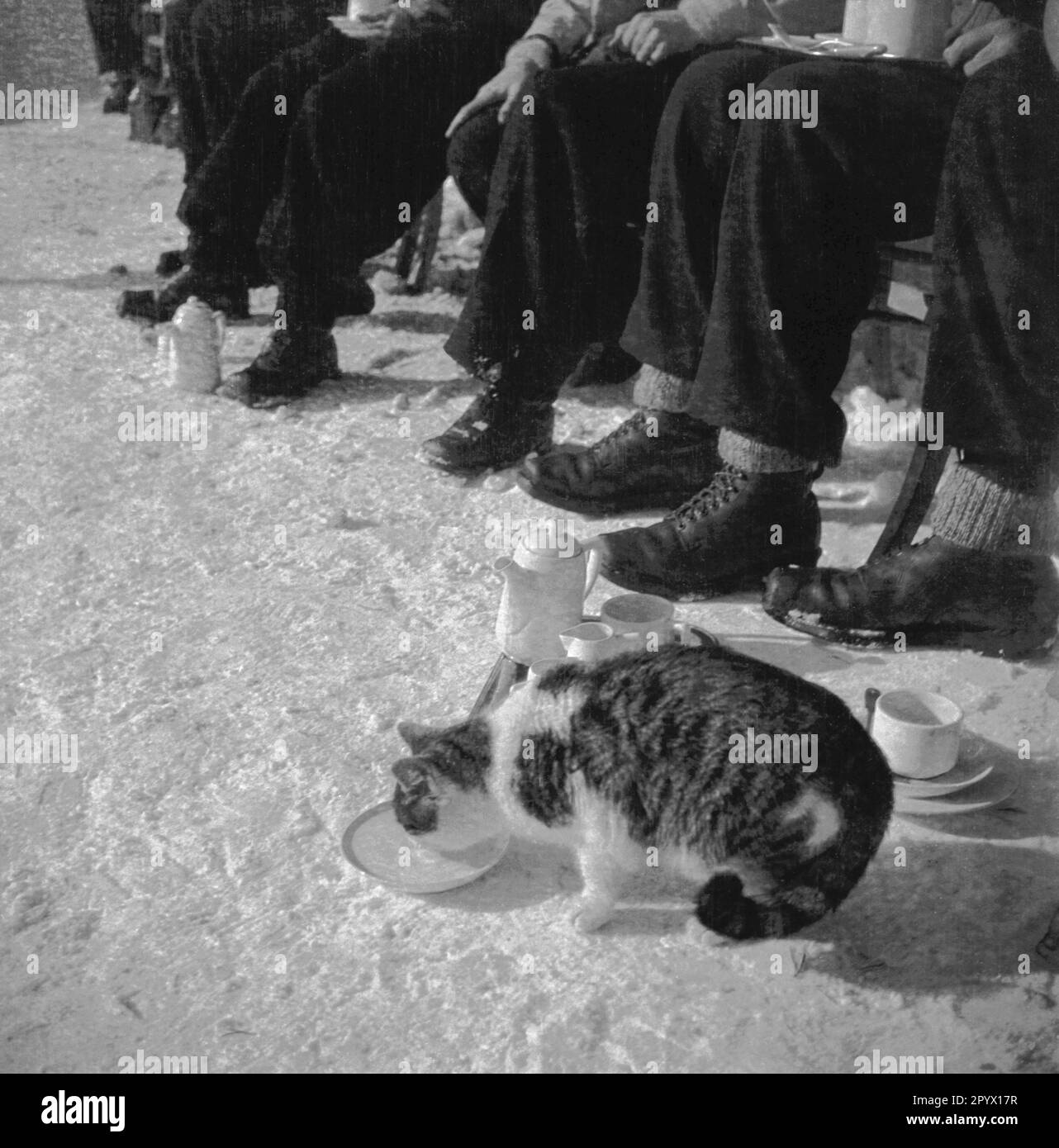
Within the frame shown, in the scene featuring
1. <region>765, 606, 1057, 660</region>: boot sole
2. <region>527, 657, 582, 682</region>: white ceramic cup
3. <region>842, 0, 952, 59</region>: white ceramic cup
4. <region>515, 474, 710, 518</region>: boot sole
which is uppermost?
<region>842, 0, 952, 59</region>: white ceramic cup

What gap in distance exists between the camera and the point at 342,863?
84.6 inches

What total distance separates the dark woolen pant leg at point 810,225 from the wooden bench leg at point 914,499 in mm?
258

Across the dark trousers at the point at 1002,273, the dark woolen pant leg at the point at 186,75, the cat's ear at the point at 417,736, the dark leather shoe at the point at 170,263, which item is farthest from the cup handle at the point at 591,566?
the dark leather shoe at the point at 170,263

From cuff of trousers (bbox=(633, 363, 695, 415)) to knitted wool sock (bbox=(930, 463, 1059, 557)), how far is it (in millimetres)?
740

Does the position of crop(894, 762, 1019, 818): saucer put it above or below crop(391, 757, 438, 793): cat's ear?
below

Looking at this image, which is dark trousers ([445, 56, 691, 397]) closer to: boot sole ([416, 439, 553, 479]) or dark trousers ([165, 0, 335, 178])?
boot sole ([416, 439, 553, 479])

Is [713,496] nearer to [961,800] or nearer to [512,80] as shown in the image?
[961,800]

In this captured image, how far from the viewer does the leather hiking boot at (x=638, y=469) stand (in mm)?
3250

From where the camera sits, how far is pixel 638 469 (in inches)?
129

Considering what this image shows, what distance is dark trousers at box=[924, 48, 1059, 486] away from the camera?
2416 millimetres

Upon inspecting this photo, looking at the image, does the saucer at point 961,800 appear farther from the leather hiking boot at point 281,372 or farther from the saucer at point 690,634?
the leather hiking boot at point 281,372

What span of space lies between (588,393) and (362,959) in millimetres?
2488

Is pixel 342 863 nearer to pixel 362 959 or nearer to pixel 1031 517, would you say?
pixel 362 959

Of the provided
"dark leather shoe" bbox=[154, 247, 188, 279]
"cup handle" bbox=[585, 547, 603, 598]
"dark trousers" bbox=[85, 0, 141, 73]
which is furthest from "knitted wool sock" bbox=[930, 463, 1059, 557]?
"dark trousers" bbox=[85, 0, 141, 73]
